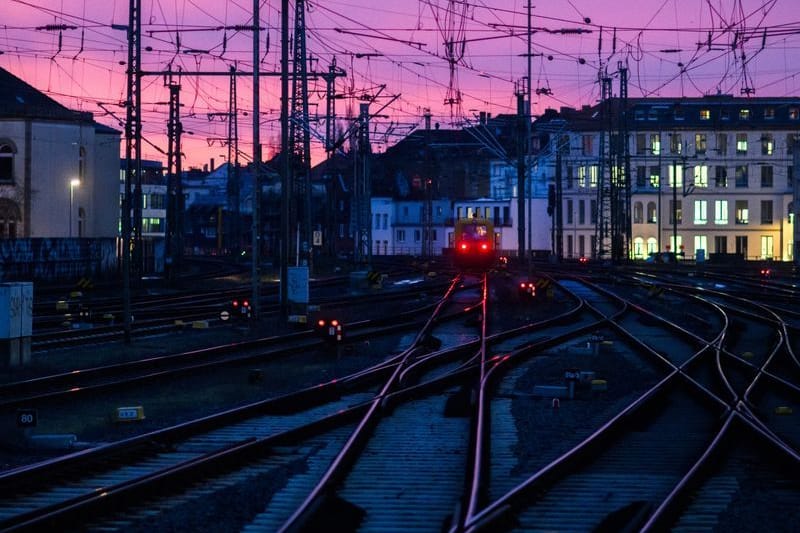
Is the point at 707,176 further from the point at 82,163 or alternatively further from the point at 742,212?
the point at 82,163

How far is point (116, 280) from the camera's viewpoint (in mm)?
55688

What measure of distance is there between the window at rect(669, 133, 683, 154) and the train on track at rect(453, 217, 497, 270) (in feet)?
114

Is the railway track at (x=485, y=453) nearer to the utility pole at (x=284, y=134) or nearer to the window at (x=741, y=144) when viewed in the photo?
the utility pole at (x=284, y=134)

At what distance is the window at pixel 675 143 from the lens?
97.0 metres

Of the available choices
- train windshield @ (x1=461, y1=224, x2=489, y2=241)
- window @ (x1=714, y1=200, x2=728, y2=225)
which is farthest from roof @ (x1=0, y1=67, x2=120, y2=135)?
window @ (x1=714, y1=200, x2=728, y2=225)

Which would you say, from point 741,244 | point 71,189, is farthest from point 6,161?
point 741,244

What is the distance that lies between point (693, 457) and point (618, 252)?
61.8 metres

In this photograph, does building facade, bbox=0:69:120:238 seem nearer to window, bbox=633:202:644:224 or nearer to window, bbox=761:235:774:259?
window, bbox=633:202:644:224

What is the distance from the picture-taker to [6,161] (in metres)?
64.9

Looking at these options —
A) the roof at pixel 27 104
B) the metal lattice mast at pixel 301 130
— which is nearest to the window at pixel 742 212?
the roof at pixel 27 104

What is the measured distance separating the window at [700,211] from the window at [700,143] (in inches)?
176

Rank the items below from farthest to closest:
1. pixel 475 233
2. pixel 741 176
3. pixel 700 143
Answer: pixel 700 143
pixel 741 176
pixel 475 233

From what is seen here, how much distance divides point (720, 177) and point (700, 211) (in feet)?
11.2

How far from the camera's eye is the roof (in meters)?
64.6
